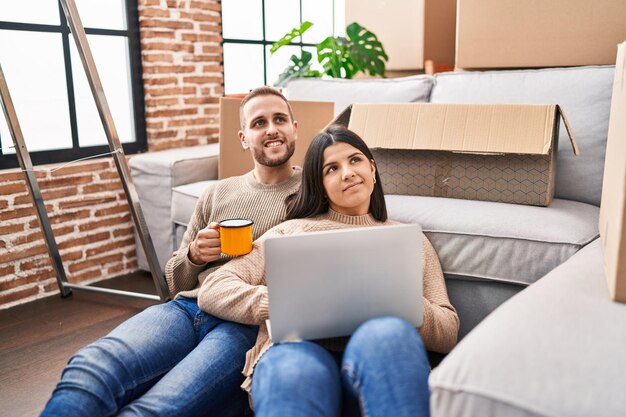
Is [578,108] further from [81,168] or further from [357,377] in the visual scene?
[81,168]

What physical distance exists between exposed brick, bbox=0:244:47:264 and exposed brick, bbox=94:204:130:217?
309 mm

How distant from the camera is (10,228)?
8.32 ft

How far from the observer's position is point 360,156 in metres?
1.49

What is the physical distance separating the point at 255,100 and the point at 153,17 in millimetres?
1628

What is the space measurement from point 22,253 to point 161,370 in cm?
154

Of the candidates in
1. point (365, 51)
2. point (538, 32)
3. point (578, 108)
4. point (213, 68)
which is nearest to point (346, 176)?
point (578, 108)

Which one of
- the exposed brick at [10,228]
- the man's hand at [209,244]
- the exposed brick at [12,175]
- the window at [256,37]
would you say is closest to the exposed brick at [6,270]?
the exposed brick at [10,228]

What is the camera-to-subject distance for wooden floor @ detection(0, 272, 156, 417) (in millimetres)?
1798

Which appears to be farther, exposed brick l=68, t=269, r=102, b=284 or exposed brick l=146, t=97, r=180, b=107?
exposed brick l=146, t=97, r=180, b=107

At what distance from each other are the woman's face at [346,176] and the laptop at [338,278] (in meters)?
0.36

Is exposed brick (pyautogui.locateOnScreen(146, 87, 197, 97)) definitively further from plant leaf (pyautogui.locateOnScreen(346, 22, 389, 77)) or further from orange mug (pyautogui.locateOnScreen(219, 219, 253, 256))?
orange mug (pyautogui.locateOnScreen(219, 219, 253, 256))

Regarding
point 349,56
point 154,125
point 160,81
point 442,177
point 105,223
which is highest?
point 349,56

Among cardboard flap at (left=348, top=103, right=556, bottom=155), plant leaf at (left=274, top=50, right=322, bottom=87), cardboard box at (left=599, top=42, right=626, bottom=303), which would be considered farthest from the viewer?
plant leaf at (left=274, top=50, right=322, bottom=87)

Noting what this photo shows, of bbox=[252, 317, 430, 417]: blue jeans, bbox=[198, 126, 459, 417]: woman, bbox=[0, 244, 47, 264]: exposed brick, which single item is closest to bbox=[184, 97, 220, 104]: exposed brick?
bbox=[0, 244, 47, 264]: exposed brick
